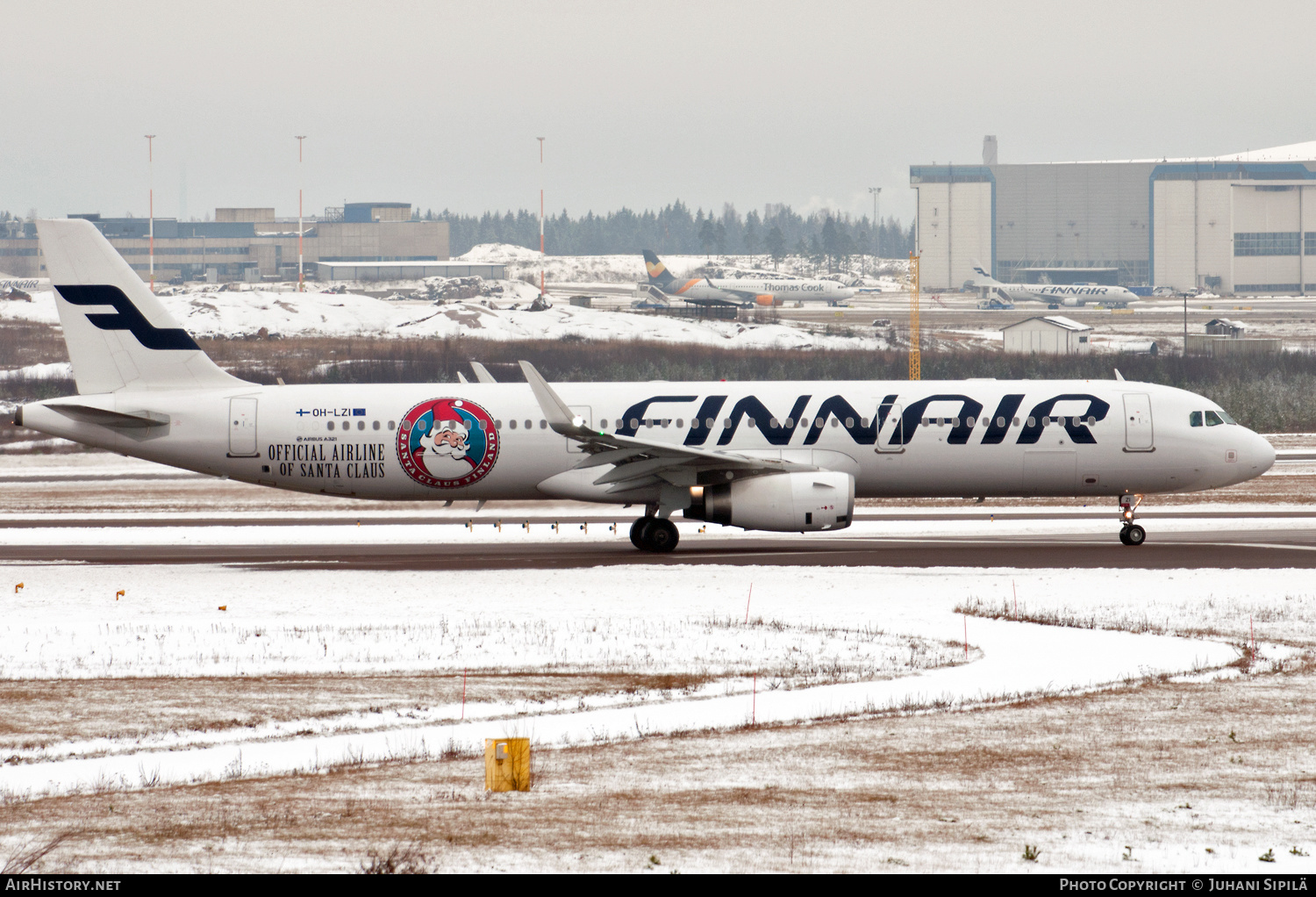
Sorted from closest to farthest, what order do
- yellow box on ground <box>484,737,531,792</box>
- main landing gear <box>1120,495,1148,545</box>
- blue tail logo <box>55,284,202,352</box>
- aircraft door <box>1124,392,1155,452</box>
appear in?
yellow box on ground <box>484,737,531,792</box>
aircraft door <box>1124,392,1155,452</box>
main landing gear <box>1120,495,1148,545</box>
blue tail logo <box>55,284,202,352</box>

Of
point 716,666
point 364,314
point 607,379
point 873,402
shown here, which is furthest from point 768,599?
point 364,314

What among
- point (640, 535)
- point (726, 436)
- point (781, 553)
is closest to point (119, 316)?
point (640, 535)

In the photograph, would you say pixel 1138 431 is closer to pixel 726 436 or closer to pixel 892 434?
pixel 892 434

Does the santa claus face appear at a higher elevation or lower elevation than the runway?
higher

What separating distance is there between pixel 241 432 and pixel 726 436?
1193 centimetres

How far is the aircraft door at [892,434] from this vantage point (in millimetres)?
35094

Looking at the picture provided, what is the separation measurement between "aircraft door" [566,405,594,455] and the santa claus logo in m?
1.87

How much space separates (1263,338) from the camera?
414 ft

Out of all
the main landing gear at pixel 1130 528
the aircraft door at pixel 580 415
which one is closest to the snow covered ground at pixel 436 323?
the main landing gear at pixel 1130 528

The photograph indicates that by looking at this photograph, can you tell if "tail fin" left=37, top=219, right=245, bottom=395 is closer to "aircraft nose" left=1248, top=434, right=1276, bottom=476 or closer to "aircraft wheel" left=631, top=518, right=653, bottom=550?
"aircraft wheel" left=631, top=518, right=653, bottom=550

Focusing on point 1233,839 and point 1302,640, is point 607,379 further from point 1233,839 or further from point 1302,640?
point 1233,839

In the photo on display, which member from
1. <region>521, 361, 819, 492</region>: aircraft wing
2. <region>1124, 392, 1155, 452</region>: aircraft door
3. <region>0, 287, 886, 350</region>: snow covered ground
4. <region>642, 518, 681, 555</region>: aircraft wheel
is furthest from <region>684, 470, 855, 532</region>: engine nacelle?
<region>0, 287, 886, 350</region>: snow covered ground

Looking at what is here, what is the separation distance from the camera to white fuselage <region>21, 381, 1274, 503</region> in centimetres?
3519

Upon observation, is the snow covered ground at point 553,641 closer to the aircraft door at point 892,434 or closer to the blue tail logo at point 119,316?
the aircraft door at point 892,434
